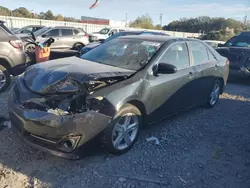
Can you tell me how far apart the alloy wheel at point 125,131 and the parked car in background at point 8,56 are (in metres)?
3.78

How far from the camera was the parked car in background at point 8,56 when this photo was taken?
231 inches

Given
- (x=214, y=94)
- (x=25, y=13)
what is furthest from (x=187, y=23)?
(x=214, y=94)

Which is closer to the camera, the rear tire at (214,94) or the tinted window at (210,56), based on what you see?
the tinted window at (210,56)

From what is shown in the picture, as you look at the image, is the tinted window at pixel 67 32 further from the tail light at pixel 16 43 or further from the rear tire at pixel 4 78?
the rear tire at pixel 4 78

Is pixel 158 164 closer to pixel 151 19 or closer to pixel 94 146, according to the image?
pixel 94 146

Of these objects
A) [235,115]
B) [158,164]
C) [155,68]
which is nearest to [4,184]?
[158,164]

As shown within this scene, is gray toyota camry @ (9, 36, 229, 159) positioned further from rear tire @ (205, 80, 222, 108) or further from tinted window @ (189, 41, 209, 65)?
rear tire @ (205, 80, 222, 108)

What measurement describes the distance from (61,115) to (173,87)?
2042 millimetres

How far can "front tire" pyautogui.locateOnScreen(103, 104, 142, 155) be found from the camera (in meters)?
3.20

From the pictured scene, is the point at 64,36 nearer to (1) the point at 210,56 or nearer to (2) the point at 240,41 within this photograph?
(2) the point at 240,41

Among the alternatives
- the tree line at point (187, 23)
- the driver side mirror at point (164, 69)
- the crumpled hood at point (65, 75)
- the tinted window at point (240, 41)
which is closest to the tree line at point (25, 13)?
Result: the tree line at point (187, 23)

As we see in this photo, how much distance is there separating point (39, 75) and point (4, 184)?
1483 millimetres

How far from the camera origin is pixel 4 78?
589 centimetres

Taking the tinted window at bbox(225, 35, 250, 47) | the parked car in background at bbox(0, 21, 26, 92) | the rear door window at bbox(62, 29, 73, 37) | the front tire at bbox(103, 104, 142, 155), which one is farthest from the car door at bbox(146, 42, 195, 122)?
the rear door window at bbox(62, 29, 73, 37)
